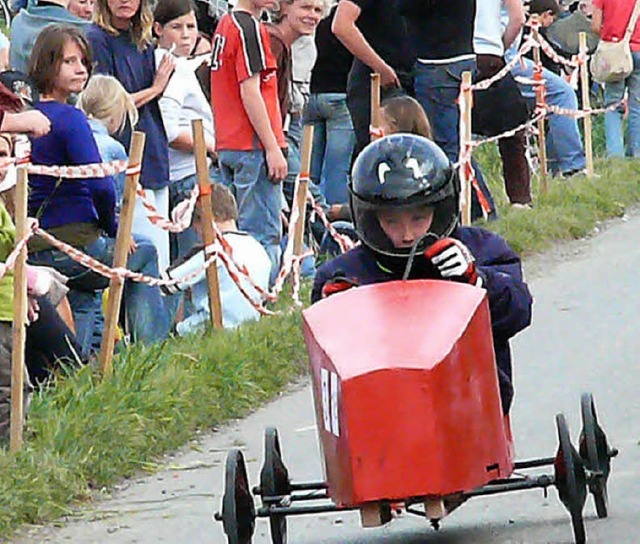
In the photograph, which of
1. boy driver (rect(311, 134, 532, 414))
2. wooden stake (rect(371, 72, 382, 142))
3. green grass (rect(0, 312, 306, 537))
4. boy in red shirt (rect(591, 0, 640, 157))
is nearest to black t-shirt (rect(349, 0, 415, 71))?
wooden stake (rect(371, 72, 382, 142))

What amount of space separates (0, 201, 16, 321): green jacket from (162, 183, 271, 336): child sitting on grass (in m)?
2.37

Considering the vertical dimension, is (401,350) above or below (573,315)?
above

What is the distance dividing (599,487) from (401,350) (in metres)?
1.18

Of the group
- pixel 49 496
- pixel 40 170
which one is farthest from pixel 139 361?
pixel 49 496

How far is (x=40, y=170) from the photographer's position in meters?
8.07

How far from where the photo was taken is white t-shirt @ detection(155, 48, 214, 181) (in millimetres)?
11336

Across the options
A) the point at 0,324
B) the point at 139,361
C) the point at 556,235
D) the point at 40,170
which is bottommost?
the point at 556,235

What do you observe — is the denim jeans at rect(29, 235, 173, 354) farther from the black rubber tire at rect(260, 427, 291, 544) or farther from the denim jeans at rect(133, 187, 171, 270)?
the black rubber tire at rect(260, 427, 291, 544)

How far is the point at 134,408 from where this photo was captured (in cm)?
825

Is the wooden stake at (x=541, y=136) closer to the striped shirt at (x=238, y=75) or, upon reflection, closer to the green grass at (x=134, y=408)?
the striped shirt at (x=238, y=75)

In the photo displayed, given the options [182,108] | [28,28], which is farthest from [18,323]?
[182,108]

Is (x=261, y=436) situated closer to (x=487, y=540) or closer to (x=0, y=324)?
(x=0, y=324)

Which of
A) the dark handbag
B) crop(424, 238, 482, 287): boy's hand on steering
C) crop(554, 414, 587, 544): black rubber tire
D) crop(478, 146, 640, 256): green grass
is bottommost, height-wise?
crop(478, 146, 640, 256): green grass

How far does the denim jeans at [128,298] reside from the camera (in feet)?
30.1
